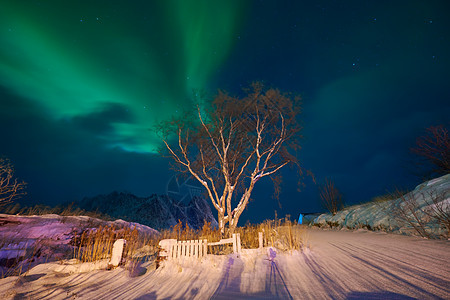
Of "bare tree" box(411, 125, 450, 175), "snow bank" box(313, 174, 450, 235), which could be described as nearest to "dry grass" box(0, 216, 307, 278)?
"snow bank" box(313, 174, 450, 235)

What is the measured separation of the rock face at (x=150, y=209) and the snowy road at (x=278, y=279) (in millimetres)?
30816

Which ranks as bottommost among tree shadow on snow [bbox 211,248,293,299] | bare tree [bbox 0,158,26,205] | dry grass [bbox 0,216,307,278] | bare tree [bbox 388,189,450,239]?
tree shadow on snow [bbox 211,248,293,299]

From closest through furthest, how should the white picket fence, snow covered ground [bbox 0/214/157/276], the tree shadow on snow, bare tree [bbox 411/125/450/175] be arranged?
the tree shadow on snow, the white picket fence, snow covered ground [bbox 0/214/157/276], bare tree [bbox 411/125/450/175]

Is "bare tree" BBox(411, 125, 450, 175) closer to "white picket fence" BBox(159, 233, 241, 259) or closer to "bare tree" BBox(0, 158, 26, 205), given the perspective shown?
"white picket fence" BBox(159, 233, 241, 259)

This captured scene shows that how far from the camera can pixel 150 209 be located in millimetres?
38406

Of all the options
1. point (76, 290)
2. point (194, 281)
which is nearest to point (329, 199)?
point (194, 281)

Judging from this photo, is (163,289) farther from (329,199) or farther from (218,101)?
(329,199)

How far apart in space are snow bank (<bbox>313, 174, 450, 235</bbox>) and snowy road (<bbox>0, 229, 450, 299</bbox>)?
232 centimetres

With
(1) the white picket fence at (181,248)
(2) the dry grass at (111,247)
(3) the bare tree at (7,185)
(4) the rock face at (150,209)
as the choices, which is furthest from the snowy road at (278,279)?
(4) the rock face at (150,209)

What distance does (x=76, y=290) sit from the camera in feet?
12.9

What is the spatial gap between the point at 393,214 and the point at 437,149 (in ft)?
15.2

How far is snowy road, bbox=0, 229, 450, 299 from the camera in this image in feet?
10.2

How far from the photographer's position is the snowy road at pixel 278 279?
3.12 meters

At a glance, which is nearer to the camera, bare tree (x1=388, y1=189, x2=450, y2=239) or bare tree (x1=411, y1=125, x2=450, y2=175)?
bare tree (x1=388, y1=189, x2=450, y2=239)
